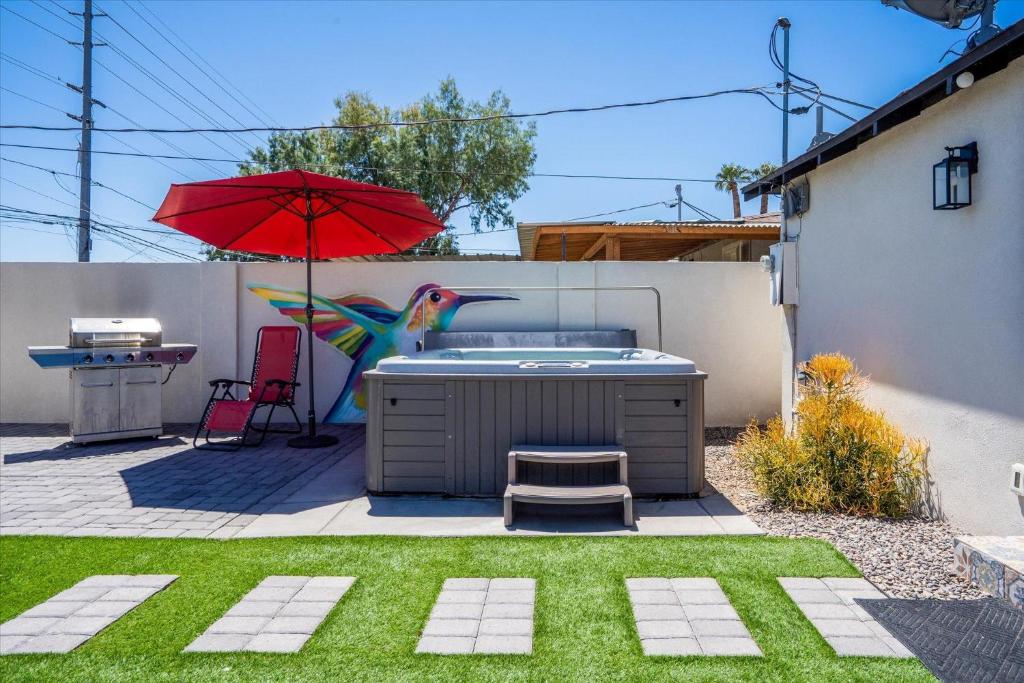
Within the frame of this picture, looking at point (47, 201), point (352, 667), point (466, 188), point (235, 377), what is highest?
point (466, 188)

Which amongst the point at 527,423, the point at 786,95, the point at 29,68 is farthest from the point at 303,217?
the point at 29,68

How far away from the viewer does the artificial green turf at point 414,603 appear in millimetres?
1863

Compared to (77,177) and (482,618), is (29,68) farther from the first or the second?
(482,618)

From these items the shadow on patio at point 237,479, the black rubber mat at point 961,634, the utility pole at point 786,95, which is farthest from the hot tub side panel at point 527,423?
the utility pole at point 786,95

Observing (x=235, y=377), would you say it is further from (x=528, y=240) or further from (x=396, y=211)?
(x=528, y=240)

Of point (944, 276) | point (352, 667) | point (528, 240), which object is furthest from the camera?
point (528, 240)

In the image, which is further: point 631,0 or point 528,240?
point 528,240

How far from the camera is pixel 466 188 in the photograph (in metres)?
18.0

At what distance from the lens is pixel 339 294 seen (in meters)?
6.48

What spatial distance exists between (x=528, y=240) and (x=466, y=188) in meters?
8.86

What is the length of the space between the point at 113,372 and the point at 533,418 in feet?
13.7

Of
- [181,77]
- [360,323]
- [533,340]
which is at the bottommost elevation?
[533,340]

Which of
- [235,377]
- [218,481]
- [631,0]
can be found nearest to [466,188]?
[631,0]

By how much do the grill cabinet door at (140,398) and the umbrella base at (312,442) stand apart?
55.4 inches
